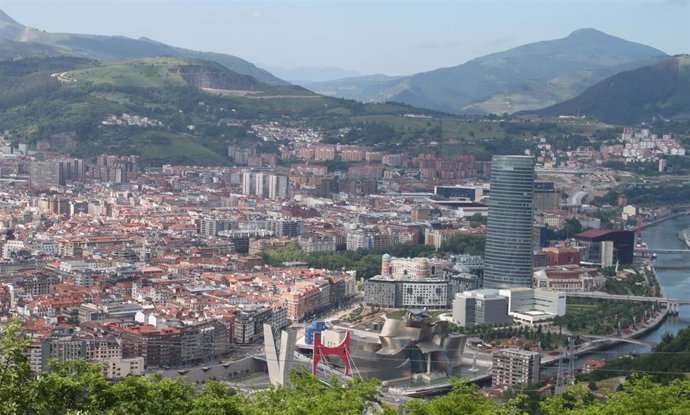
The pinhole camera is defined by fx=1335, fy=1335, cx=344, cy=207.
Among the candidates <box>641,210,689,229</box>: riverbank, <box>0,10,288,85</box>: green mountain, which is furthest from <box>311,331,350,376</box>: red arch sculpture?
<box>0,10,288,85</box>: green mountain

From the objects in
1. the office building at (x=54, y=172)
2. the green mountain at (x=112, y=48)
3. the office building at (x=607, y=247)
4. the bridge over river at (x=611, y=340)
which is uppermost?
the green mountain at (x=112, y=48)

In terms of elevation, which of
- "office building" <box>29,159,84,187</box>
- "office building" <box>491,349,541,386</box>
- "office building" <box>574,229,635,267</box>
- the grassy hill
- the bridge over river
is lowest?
the bridge over river

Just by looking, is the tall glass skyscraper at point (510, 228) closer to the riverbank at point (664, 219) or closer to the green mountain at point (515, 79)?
the riverbank at point (664, 219)

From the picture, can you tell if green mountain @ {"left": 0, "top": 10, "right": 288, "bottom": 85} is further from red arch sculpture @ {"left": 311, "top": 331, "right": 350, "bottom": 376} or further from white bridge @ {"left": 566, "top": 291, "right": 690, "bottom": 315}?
red arch sculpture @ {"left": 311, "top": 331, "right": 350, "bottom": 376}

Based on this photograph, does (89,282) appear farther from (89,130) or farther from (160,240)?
(89,130)

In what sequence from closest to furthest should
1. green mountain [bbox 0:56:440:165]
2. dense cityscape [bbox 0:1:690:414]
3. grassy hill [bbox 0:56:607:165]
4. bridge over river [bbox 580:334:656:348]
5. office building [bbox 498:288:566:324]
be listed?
dense cityscape [bbox 0:1:690:414] → bridge over river [bbox 580:334:656:348] → office building [bbox 498:288:566:324] → green mountain [bbox 0:56:440:165] → grassy hill [bbox 0:56:607:165]

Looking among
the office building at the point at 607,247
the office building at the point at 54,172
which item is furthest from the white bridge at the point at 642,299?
the office building at the point at 54,172

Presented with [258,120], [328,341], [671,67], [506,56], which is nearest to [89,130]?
[258,120]
